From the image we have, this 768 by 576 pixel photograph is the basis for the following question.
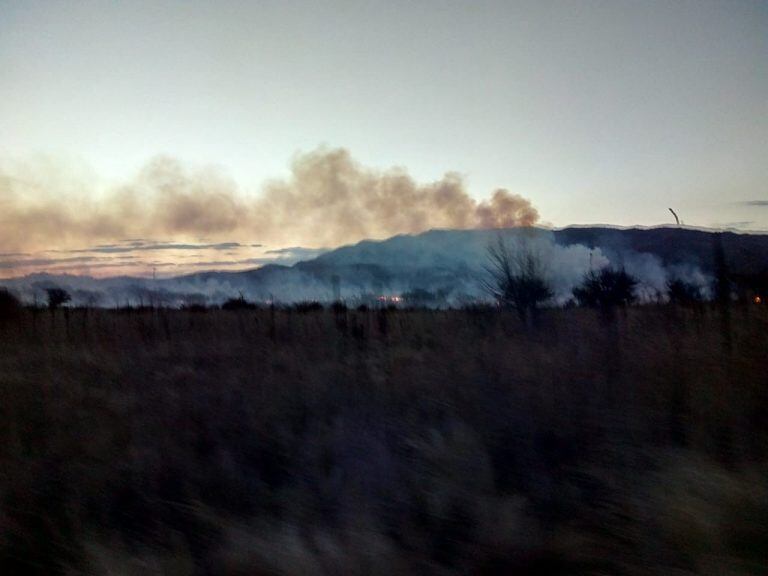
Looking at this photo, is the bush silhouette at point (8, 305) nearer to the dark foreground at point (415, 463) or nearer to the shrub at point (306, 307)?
the shrub at point (306, 307)

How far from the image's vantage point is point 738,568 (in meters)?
5.27

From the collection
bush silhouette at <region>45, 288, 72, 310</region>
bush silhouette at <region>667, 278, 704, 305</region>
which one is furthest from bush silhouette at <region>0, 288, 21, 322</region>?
bush silhouette at <region>667, 278, 704, 305</region>

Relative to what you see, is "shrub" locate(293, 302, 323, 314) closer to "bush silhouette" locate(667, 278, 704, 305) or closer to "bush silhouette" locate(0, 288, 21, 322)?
"bush silhouette" locate(0, 288, 21, 322)

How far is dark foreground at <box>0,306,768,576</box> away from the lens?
5816mm

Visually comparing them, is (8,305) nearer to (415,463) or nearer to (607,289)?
(607,289)

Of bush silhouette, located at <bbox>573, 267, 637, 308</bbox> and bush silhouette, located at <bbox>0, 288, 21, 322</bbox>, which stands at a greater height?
bush silhouette, located at <bbox>0, 288, 21, 322</bbox>

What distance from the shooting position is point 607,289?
73.2ft

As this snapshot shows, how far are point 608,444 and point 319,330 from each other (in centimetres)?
1584

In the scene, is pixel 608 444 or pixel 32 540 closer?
pixel 32 540

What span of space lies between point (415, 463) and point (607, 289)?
15.6 meters

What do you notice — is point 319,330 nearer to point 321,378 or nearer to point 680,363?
point 321,378

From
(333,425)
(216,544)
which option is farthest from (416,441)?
(216,544)

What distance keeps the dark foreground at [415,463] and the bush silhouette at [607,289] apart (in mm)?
4551

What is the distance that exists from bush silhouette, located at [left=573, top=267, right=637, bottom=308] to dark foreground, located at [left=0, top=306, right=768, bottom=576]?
4.55 m
